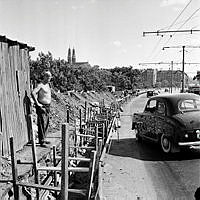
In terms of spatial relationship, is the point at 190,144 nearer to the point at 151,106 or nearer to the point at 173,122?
the point at 173,122

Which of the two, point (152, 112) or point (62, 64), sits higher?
point (62, 64)

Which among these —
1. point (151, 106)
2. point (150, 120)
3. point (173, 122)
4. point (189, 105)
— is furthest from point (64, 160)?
point (151, 106)

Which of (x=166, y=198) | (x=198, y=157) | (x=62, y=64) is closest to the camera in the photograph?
(x=166, y=198)

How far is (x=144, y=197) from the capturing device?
5.00 meters

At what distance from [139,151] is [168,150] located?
108 centimetres

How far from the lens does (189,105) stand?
805cm

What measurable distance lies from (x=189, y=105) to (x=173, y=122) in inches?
39.4

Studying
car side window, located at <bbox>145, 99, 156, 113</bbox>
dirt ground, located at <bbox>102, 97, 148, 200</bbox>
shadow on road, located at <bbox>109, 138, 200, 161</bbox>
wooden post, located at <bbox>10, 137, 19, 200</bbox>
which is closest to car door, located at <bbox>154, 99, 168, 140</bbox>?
car side window, located at <bbox>145, 99, 156, 113</bbox>

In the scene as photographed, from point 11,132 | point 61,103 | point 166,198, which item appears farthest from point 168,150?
point 61,103

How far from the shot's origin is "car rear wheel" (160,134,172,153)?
7528mm

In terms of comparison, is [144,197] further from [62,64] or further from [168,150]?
[62,64]

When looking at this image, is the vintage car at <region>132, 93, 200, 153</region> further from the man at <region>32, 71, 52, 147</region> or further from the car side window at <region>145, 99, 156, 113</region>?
the man at <region>32, 71, 52, 147</region>

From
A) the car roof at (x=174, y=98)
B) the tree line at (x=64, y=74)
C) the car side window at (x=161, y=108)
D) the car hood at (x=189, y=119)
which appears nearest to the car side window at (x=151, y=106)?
the car side window at (x=161, y=108)

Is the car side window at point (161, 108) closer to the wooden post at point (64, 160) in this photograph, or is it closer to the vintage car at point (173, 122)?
the vintage car at point (173, 122)
